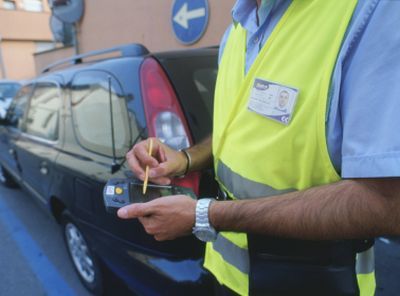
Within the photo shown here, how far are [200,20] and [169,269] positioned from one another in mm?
3741

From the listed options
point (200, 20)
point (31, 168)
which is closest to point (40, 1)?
point (200, 20)

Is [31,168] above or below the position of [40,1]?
below

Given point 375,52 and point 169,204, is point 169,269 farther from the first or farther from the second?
point 375,52

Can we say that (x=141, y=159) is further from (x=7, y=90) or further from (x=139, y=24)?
(x=7, y=90)

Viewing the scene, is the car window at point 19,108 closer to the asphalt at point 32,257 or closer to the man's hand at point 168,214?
the asphalt at point 32,257

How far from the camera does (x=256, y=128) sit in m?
0.88

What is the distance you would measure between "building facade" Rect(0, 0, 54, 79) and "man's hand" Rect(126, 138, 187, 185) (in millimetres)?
20864

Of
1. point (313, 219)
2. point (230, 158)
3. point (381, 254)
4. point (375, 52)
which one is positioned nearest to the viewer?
point (375, 52)

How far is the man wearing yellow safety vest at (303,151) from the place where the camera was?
25.7 inches

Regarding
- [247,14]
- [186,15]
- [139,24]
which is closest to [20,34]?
[139,24]

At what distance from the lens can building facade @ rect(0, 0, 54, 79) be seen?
1969 cm

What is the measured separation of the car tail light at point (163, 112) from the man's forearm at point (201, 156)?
8.7 inches

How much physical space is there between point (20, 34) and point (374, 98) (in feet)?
76.5

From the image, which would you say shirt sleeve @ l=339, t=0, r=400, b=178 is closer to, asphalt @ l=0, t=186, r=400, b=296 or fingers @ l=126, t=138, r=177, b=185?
fingers @ l=126, t=138, r=177, b=185
